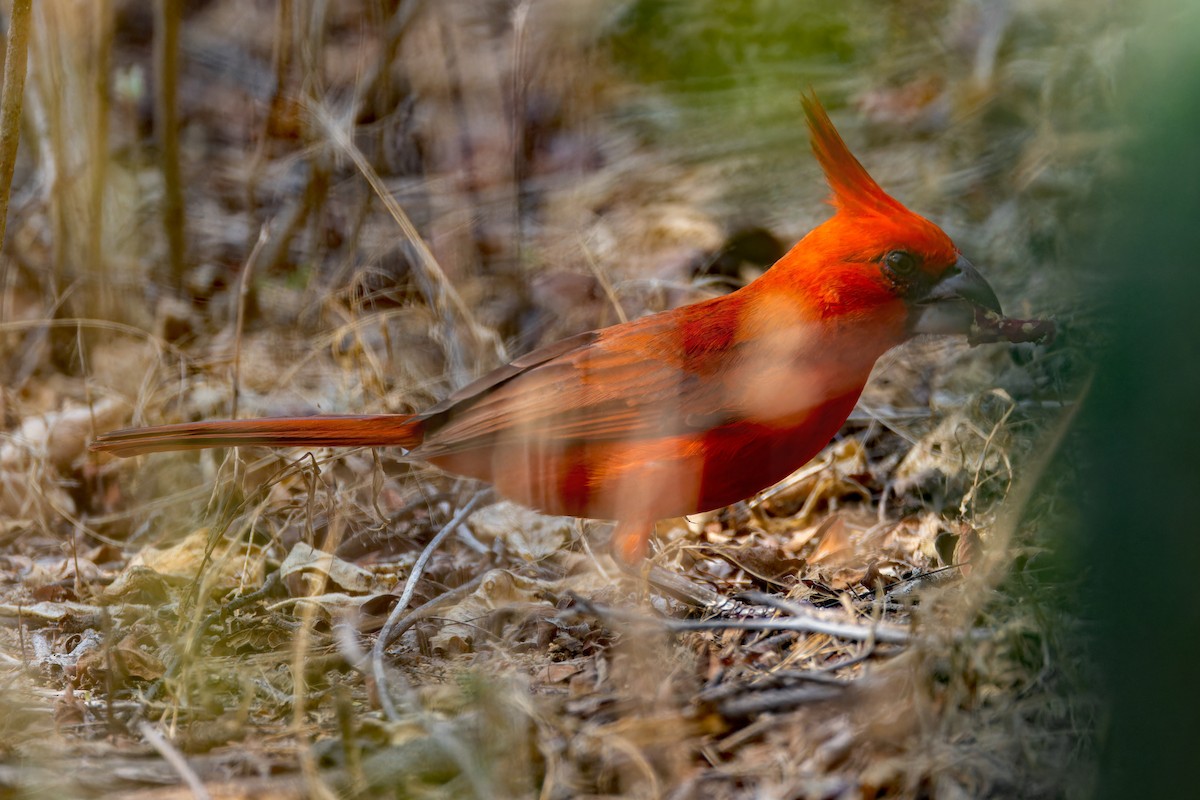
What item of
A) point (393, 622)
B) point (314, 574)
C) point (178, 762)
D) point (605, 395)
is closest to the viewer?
point (178, 762)

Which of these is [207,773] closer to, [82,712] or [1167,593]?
[82,712]

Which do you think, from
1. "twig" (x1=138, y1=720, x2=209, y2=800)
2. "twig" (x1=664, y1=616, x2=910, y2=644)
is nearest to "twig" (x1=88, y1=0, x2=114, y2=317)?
"twig" (x1=138, y1=720, x2=209, y2=800)

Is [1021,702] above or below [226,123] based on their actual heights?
below

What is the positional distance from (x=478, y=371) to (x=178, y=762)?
2037 mm

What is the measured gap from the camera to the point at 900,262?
2.53m

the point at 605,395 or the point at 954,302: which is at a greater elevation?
the point at 954,302

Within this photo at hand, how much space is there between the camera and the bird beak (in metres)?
2.55

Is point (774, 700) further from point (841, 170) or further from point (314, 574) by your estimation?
point (314, 574)

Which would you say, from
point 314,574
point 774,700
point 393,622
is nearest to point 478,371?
point 314,574

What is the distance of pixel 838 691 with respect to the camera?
72.2 inches

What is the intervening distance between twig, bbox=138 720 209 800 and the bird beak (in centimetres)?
177

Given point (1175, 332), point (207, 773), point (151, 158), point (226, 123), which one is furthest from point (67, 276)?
point (1175, 332)

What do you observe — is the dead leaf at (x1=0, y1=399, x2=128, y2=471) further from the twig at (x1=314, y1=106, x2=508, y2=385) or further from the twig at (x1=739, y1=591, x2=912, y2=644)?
the twig at (x1=739, y1=591, x2=912, y2=644)

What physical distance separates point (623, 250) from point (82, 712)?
272cm
